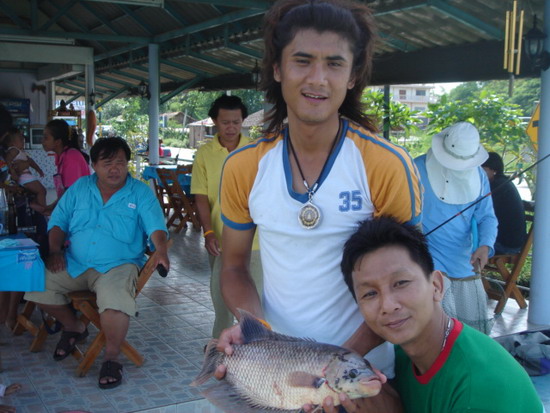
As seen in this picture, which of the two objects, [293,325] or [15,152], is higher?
[15,152]

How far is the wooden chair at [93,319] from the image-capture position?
4426 mm

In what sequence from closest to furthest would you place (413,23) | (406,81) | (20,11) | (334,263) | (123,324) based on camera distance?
(334,263)
(123,324)
(413,23)
(406,81)
(20,11)

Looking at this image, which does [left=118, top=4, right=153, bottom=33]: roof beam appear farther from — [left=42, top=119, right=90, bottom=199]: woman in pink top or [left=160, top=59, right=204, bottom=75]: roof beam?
[left=42, top=119, right=90, bottom=199]: woman in pink top

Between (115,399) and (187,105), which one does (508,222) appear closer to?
(115,399)

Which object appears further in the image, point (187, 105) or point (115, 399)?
point (187, 105)

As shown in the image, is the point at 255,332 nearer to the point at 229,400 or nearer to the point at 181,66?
the point at 229,400

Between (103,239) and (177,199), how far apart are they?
20.9 feet

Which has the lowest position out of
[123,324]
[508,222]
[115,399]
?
[115,399]

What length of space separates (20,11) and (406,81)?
7837 mm

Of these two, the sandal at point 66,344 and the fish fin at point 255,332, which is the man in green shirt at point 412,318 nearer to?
the fish fin at point 255,332

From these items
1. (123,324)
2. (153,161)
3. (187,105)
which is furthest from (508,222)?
(187,105)

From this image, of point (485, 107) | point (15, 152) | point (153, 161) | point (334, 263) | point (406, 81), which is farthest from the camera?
point (153, 161)

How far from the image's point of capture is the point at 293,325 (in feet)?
6.13

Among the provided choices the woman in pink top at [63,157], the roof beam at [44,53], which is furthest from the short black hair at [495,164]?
the roof beam at [44,53]
